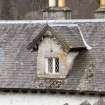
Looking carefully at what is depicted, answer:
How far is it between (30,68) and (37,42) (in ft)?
3.61

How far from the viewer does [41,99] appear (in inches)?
878

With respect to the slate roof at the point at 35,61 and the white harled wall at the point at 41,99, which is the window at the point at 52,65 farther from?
the white harled wall at the point at 41,99

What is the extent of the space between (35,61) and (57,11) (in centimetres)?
334

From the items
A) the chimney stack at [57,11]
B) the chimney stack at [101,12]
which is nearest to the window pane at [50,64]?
the chimney stack at [57,11]

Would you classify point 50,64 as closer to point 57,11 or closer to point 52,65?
point 52,65

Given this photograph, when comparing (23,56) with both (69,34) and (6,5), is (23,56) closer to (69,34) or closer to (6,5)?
(69,34)

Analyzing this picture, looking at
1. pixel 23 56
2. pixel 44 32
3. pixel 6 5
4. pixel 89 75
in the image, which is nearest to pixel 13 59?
pixel 23 56

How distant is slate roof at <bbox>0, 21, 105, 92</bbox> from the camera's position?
2194cm

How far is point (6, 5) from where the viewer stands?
135 ft

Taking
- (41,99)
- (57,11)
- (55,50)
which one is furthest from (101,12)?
(41,99)

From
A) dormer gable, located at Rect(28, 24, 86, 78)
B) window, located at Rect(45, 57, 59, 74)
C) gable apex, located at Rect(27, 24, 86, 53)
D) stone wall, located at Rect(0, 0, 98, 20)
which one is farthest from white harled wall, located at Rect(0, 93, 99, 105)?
stone wall, located at Rect(0, 0, 98, 20)

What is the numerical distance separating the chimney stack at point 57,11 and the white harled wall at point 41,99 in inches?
179

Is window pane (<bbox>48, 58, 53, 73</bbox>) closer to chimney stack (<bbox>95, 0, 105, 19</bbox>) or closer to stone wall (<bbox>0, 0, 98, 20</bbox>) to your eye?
chimney stack (<bbox>95, 0, 105, 19</bbox>)

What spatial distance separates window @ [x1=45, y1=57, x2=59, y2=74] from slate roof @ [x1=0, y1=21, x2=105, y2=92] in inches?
18.4
